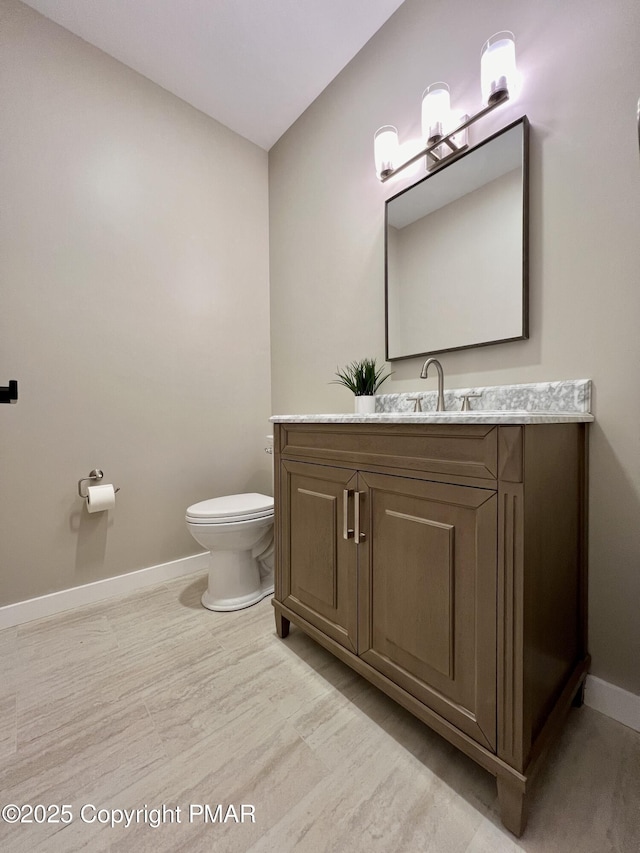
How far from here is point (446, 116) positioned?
133 cm

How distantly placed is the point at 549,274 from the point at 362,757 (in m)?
1.48

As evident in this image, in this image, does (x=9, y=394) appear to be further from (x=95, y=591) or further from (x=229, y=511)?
(x=95, y=591)

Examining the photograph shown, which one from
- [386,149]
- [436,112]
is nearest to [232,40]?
[386,149]

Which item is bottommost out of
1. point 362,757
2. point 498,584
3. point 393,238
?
point 362,757

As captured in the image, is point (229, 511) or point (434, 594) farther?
point (229, 511)

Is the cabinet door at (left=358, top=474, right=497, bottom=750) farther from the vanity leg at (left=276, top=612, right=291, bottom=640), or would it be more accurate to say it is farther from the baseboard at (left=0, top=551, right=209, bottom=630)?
the baseboard at (left=0, top=551, right=209, bottom=630)

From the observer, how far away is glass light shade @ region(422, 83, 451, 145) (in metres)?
1.33

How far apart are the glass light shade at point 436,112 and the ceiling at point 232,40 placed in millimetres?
620

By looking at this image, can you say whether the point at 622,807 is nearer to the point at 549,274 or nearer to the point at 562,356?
the point at 562,356

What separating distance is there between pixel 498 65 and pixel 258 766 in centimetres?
216

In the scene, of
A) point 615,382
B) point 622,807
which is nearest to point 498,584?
point 622,807

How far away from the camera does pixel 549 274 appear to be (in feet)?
3.75

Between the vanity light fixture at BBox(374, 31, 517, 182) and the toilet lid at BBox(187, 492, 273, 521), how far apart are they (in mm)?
1558

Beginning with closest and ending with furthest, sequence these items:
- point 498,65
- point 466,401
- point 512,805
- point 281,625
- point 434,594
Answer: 1. point 512,805
2. point 434,594
3. point 498,65
4. point 466,401
5. point 281,625
